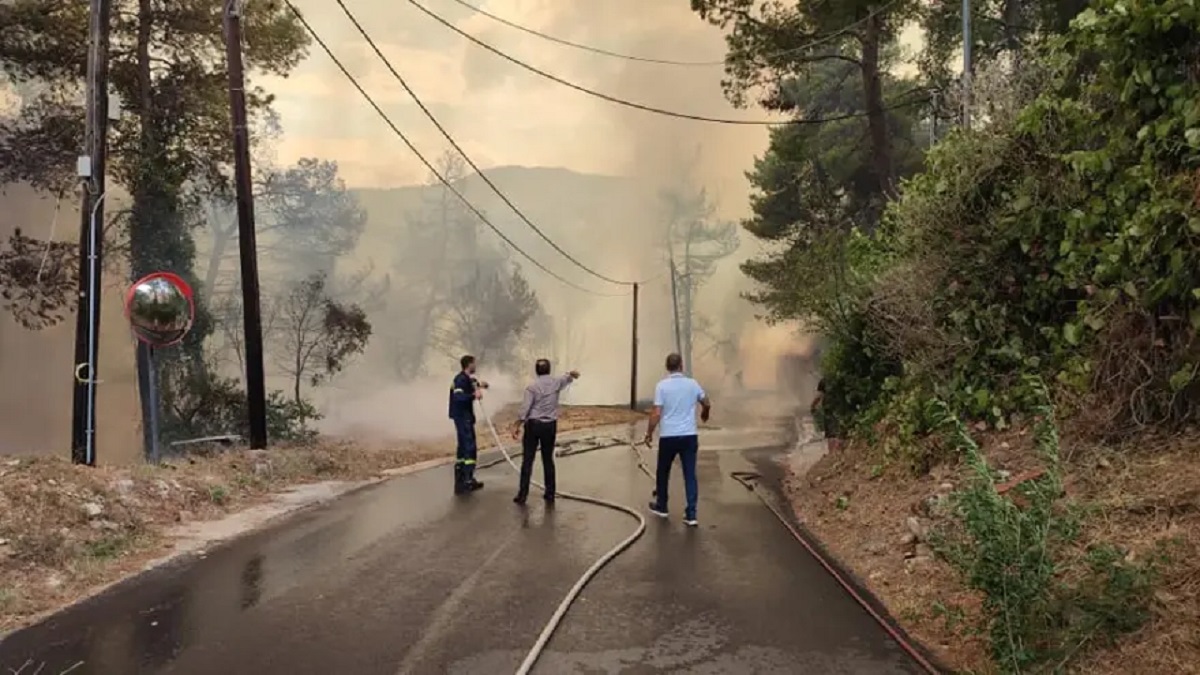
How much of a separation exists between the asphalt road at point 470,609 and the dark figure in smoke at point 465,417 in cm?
210

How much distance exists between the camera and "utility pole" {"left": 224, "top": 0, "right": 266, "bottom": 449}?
1142 cm

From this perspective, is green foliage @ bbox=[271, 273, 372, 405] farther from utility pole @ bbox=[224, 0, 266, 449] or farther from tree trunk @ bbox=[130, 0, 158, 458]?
utility pole @ bbox=[224, 0, 266, 449]

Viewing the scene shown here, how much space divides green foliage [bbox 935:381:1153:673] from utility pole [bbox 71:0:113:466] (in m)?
10.6

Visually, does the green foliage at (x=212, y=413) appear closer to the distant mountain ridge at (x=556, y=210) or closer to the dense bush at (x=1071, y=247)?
the dense bush at (x=1071, y=247)

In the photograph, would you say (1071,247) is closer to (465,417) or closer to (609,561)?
(609,561)

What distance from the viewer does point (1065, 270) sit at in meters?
6.55

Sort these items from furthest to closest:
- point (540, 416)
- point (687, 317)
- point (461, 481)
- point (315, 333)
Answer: point (687, 317) → point (315, 333) → point (461, 481) → point (540, 416)

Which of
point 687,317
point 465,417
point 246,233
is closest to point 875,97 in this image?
point 465,417

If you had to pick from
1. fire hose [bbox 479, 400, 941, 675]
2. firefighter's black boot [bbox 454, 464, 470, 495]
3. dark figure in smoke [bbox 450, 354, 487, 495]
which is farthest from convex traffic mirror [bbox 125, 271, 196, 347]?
fire hose [bbox 479, 400, 941, 675]

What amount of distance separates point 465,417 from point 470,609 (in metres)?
5.07

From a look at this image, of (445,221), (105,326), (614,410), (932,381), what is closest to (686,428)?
(932,381)

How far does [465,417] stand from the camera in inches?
395

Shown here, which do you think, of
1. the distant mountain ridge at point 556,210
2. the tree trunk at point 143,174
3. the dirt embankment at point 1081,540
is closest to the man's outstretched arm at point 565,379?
the dirt embankment at point 1081,540

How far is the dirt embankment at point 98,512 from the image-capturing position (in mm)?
5660
